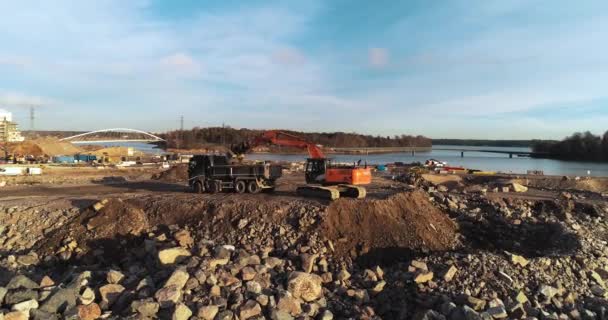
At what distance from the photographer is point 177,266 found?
12.2 meters

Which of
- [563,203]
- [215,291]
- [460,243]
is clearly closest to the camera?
[215,291]

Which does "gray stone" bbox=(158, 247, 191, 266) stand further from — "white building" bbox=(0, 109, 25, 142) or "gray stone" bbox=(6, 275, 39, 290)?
"white building" bbox=(0, 109, 25, 142)

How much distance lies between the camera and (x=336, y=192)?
61.1ft

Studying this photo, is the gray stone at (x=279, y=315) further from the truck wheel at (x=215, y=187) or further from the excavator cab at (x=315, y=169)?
the truck wheel at (x=215, y=187)

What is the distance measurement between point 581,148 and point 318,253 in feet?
410

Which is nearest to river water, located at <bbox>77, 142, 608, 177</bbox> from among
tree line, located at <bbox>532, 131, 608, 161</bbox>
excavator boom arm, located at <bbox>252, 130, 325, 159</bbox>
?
tree line, located at <bbox>532, 131, 608, 161</bbox>

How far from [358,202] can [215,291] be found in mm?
8567

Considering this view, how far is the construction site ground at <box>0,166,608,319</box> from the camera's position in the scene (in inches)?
435

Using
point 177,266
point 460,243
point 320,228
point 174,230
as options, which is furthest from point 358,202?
point 177,266

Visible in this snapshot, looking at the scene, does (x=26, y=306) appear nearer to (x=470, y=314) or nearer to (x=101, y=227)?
(x=101, y=227)

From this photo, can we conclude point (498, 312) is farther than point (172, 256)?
No

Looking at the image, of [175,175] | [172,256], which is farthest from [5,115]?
[172,256]

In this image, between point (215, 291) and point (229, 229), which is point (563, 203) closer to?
point (229, 229)

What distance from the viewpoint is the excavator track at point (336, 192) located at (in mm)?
18672
